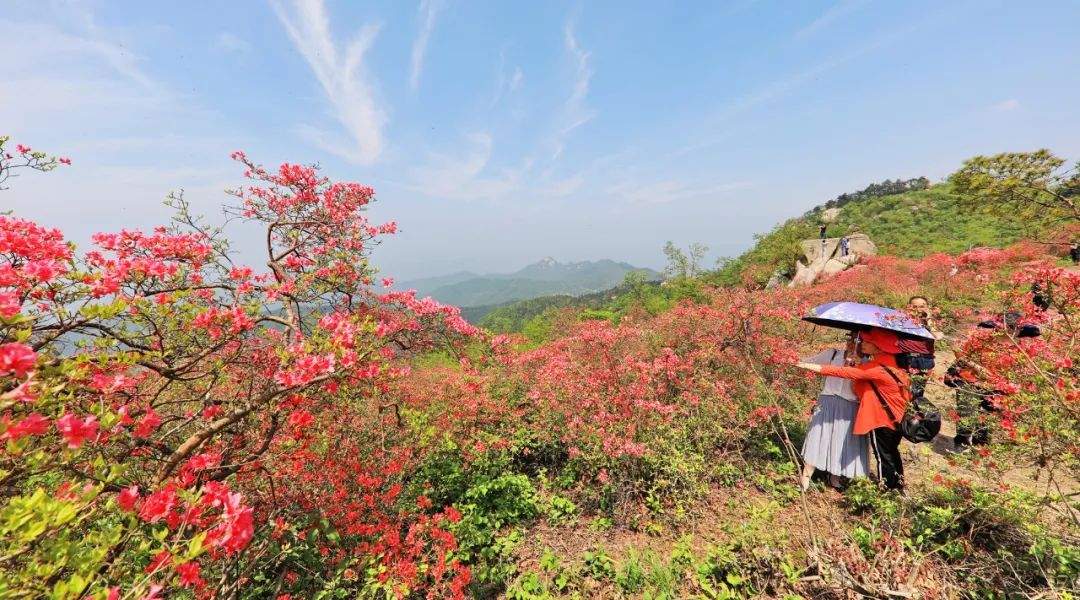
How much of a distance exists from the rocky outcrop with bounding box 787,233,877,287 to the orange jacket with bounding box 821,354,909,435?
16.2 metres

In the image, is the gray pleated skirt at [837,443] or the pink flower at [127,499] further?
the gray pleated skirt at [837,443]

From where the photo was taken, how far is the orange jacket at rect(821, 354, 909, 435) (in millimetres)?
3688

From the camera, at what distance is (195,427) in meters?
3.43

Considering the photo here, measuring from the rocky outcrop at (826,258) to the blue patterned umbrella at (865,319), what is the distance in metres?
16.1

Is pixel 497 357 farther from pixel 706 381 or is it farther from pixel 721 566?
pixel 721 566

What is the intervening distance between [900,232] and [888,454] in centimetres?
3216

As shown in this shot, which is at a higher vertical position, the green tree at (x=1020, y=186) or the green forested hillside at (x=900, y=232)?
the green tree at (x=1020, y=186)

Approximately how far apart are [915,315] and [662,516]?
329 centimetres

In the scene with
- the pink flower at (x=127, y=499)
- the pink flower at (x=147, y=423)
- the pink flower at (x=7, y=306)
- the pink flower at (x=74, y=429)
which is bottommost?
the pink flower at (x=127, y=499)

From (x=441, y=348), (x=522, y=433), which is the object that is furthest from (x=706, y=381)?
(x=441, y=348)

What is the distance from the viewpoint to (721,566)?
3289 millimetres

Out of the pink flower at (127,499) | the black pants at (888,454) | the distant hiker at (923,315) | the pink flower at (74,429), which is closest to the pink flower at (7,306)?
the pink flower at (74,429)

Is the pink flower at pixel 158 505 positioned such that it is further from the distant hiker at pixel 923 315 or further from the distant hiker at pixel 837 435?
the distant hiker at pixel 923 315

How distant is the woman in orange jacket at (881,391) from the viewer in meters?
3.70
